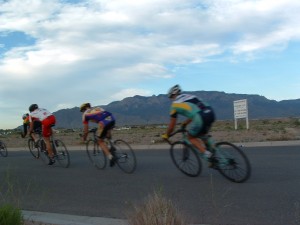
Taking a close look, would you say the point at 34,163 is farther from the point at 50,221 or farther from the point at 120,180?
the point at 50,221

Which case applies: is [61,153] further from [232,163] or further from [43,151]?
[232,163]

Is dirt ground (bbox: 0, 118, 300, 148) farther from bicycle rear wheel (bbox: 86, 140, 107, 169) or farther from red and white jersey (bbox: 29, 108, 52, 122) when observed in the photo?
bicycle rear wheel (bbox: 86, 140, 107, 169)

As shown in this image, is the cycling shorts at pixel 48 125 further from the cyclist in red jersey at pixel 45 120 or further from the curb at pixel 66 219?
the curb at pixel 66 219

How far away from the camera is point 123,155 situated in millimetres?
10844

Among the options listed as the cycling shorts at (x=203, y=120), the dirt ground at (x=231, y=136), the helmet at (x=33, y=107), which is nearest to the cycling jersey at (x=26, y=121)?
the helmet at (x=33, y=107)

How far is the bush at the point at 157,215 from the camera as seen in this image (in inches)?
171

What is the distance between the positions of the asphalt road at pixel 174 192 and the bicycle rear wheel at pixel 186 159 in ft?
0.66

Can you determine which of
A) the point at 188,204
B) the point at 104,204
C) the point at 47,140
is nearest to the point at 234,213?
the point at 188,204

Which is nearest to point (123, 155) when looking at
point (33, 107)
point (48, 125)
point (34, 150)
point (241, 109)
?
point (48, 125)

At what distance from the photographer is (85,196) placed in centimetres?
832

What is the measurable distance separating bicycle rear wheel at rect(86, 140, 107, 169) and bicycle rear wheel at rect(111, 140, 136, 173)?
747 millimetres

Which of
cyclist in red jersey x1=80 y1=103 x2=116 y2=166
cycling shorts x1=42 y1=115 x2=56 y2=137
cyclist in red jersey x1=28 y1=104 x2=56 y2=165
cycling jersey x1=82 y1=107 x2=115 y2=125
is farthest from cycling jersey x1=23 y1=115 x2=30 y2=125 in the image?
cycling jersey x1=82 y1=107 x2=115 y2=125

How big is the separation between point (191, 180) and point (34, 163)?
22.9 feet

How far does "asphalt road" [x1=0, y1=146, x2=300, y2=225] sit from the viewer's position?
634 cm
